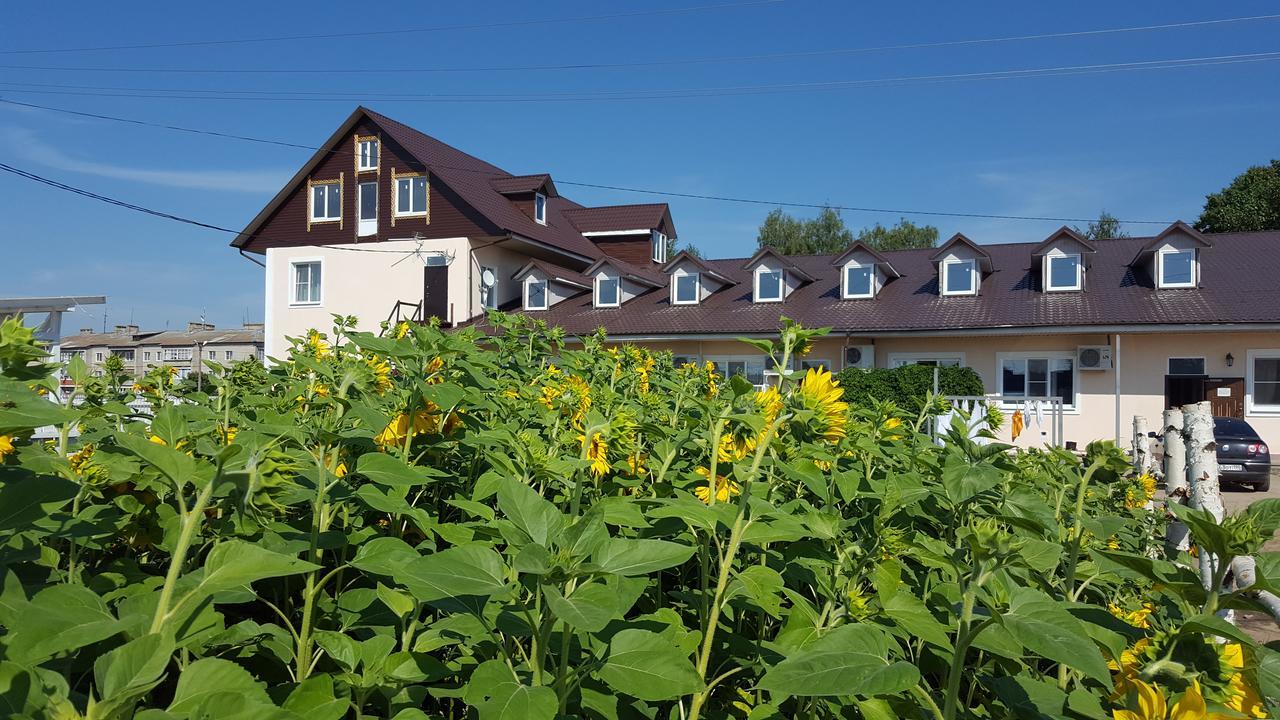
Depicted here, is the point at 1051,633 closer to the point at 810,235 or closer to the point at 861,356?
the point at 861,356

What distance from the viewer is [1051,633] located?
911 millimetres

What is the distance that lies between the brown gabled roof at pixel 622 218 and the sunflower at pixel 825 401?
87.7 ft

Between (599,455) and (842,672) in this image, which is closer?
(842,672)

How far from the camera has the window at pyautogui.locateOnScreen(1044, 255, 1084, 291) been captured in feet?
63.3

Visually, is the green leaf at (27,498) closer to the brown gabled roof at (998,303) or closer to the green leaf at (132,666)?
the green leaf at (132,666)

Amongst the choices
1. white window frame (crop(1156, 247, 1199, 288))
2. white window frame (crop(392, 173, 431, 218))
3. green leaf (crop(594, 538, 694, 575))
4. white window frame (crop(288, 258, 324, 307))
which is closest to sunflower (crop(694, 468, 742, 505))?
green leaf (crop(594, 538, 694, 575))

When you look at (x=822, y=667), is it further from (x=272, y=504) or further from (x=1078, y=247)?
(x=1078, y=247)

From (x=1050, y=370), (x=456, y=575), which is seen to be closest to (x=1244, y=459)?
(x=1050, y=370)

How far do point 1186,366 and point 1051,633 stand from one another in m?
20.7

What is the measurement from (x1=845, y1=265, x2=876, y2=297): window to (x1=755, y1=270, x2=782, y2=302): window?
1.84 metres

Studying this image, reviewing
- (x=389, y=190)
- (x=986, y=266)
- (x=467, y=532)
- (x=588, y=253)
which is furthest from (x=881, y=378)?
(x=467, y=532)

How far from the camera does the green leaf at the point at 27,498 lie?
84 centimetres

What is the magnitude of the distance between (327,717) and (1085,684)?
1205 mm

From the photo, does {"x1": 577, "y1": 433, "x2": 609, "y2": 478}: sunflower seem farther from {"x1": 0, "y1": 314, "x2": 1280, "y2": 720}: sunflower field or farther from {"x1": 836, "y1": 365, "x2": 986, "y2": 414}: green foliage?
{"x1": 836, "y1": 365, "x2": 986, "y2": 414}: green foliage
